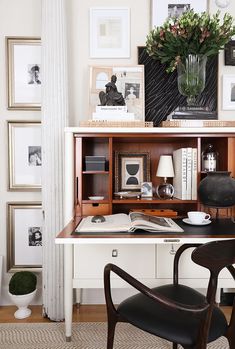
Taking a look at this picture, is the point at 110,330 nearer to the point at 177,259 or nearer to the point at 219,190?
the point at 177,259

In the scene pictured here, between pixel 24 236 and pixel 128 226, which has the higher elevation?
pixel 128 226

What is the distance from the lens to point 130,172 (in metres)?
2.32

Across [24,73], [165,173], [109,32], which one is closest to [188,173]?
[165,173]

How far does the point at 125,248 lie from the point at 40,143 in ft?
3.78

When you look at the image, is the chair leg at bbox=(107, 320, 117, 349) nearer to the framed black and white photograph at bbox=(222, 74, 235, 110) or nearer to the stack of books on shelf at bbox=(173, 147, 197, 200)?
the stack of books on shelf at bbox=(173, 147, 197, 200)

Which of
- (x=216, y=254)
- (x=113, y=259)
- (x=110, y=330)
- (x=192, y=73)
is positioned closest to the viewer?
(x=216, y=254)

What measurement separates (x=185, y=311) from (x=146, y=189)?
1128mm

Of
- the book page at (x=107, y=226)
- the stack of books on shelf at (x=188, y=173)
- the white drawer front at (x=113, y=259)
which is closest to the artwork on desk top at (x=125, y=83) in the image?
the stack of books on shelf at (x=188, y=173)

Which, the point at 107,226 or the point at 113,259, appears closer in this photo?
the point at 107,226

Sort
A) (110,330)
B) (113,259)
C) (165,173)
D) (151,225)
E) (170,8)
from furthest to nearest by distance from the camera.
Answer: (170,8) < (165,173) < (113,259) < (151,225) < (110,330)

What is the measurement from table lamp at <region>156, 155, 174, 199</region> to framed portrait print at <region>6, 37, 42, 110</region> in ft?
3.49

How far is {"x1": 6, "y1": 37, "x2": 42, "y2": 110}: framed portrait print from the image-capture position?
241cm

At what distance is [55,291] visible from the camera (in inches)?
88.7

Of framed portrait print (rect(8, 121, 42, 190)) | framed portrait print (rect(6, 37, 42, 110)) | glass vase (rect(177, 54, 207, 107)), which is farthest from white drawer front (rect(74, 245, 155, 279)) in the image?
framed portrait print (rect(6, 37, 42, 110))
